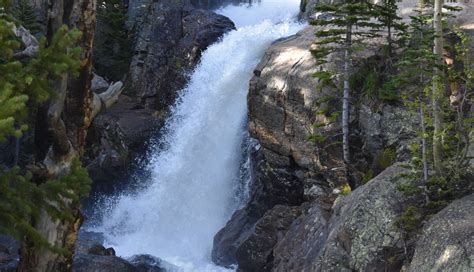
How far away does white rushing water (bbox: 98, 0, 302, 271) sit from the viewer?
19406 millimetres

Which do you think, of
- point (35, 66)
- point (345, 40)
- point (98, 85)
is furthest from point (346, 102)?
point (98, 85)

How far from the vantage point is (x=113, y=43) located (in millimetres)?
30188

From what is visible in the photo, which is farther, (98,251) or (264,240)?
(98,251)

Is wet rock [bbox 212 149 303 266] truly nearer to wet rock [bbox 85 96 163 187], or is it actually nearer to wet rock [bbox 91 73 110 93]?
wet rock [bbox 85 96 163 187]

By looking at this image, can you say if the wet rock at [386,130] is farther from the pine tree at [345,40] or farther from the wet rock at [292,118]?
the wet rock at [292,118]

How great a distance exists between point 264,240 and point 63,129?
9.15 metres

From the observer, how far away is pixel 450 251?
8047 mm

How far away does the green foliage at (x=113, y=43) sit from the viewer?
29.5m

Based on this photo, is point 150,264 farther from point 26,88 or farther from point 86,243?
point 26,88

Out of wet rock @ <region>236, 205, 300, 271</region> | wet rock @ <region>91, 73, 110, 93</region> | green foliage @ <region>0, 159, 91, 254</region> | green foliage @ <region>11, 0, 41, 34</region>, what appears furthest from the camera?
green foliage @ <region>11, 0, 41, 34</region>

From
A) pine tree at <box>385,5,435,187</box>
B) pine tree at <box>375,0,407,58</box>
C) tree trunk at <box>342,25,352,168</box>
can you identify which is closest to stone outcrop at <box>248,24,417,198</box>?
tree trunk at <box>342,25,352,168</box>

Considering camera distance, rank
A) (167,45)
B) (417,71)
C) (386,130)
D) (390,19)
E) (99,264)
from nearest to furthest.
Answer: (417,71) → (99,264) → (386,130) → (390,19) → (167,45)

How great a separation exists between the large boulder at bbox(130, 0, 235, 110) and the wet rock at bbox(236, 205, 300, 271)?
38.6ft

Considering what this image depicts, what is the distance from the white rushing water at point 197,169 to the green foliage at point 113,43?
20.7 ft
